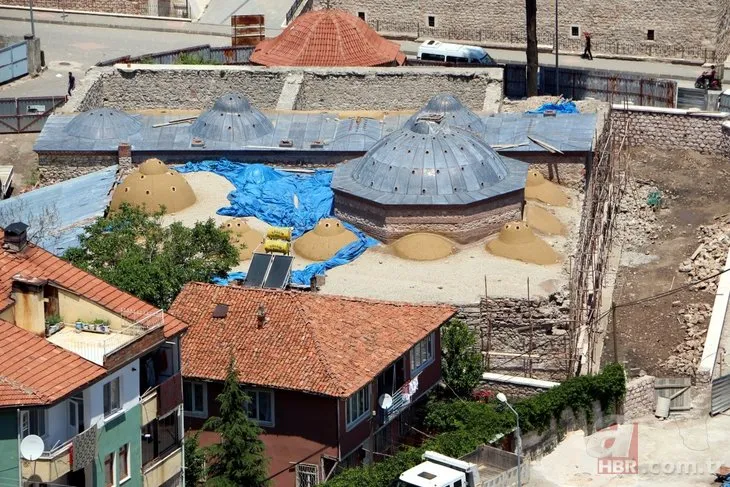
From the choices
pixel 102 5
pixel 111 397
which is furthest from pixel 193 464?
pixel 102 5

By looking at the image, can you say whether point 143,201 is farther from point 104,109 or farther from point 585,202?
point 585,202

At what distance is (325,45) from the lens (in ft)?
343

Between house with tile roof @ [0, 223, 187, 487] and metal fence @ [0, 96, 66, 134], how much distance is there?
34318 millimetres

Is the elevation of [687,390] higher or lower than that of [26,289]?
lower

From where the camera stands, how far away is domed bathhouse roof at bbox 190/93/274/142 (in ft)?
310

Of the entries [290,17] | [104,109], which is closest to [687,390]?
[104,109]

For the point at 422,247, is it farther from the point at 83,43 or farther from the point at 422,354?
the point at 83,43

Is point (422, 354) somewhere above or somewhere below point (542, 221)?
below

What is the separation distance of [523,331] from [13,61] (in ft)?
124

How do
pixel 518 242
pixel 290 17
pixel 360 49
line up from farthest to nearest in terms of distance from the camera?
pixel 290 17, pixel 360 49, pixel 518 242

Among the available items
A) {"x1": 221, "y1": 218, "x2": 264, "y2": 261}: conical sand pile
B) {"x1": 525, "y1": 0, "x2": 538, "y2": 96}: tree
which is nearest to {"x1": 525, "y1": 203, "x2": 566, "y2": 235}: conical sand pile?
{"x1": 221, "y1": 218, "x2": 264, "y2": 261}: conical sand pile

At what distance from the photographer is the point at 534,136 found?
93.2 m

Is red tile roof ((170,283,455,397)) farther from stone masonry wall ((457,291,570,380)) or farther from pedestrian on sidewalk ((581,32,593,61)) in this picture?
pedestrian on sidewalk ((581,32,593,61))

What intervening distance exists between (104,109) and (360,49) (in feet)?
46.3
